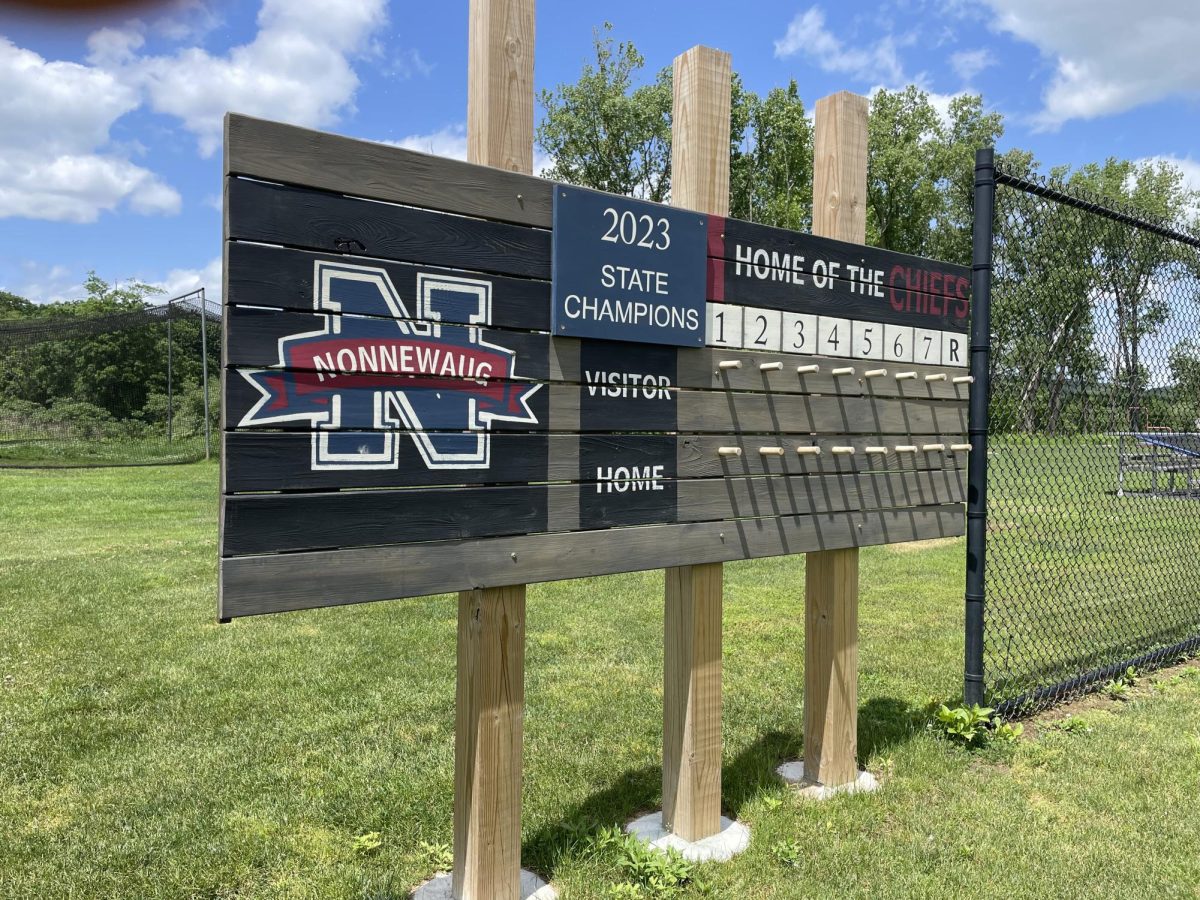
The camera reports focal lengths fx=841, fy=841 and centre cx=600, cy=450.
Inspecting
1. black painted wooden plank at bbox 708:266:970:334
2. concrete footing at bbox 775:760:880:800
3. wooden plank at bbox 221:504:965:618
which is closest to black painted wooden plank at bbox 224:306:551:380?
wooden plank at bbox 221:504:965:618

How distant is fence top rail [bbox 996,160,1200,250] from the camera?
12.9 feet

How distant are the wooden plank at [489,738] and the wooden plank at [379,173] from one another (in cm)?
109

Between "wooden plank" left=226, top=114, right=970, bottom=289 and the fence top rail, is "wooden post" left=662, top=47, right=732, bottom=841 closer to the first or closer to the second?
"wooden plank" left=226, top=114, right=970, bottom=289

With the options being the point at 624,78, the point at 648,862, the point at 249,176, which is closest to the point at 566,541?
the point at 648,862

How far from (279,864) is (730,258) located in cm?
254

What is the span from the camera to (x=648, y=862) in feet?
8.95

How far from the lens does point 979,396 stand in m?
3.80

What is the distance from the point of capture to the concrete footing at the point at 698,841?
9.34ft

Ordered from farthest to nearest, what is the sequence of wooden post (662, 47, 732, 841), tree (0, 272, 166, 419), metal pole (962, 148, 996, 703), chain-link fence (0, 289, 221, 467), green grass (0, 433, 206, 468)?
1. tree (0, 272, 166, 419)
2. chain-link fence (0, 289, 221, 467)
3. green grass (0, 433, 206, 468)
4. metal pole (962, 148, 996, 703)
5. wooden post (662, 47, 732, 841)

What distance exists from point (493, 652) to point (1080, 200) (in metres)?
3.75

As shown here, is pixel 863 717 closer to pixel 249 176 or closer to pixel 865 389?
pixel 865 389

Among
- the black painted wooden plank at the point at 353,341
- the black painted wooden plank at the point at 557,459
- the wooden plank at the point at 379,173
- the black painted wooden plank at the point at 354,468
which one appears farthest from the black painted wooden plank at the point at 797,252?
the black painted wooden plank at the point at 354,468

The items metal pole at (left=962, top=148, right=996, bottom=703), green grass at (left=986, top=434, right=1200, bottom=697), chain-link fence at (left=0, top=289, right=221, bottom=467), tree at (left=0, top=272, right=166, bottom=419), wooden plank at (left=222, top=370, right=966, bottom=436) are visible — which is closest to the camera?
wooden plank at (left=222, top=370, right=966, bottom=436)

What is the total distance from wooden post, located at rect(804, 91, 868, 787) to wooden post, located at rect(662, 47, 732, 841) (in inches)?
25.1
